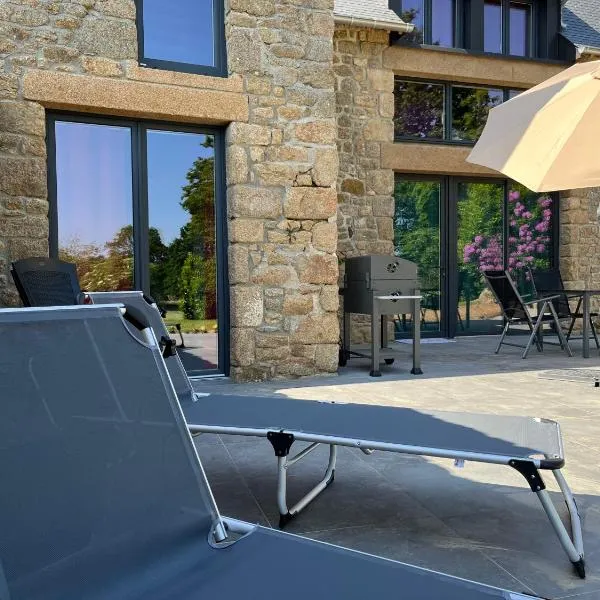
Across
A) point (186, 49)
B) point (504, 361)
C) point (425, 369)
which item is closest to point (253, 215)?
point (186, 49)

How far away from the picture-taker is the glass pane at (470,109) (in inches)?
364

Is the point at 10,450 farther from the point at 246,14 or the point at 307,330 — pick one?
the point at 246,14

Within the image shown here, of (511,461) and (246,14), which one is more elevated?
(246,14)

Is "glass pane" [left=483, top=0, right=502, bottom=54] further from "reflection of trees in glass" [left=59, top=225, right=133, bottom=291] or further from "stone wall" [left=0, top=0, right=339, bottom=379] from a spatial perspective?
"reflection of trees in glass" [left=59, top=225, right=133, bottom=291]

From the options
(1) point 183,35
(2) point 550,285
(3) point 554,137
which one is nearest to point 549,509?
(3) point 554,137

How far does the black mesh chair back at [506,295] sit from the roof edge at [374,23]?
3.34 metres

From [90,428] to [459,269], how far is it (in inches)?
329

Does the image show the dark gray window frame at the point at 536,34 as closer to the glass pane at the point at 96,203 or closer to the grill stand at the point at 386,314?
the grill stand at the point at 386,314

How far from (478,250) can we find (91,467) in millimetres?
8641

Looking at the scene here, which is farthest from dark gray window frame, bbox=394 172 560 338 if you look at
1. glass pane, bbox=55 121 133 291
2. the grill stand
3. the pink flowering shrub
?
glass pane, bbox=55 121 133 291

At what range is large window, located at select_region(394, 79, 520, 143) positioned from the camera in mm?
8914

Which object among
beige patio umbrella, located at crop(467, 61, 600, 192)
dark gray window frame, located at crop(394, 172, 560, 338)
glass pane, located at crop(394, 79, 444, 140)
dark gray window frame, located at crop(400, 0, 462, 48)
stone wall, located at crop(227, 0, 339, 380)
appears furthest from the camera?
dark gray window frame, located at crop(394, 172, 560, 338)

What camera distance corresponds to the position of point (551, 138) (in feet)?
13.7

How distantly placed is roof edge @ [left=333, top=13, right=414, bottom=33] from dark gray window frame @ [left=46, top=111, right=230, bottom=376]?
2.90m
